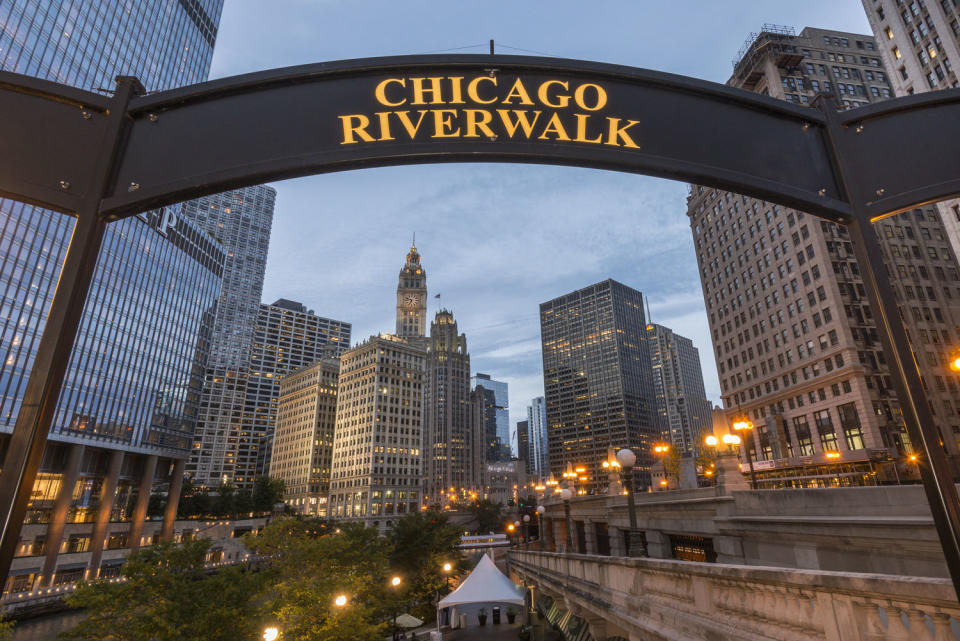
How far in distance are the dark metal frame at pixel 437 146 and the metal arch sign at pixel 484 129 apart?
0.01m

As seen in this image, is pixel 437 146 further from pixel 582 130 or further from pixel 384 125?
pixel 582 130

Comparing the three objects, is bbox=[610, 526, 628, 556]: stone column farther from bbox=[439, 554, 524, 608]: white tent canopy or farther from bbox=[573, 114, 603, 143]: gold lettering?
bbox=[573, 114, 603, 143]: gold lettering

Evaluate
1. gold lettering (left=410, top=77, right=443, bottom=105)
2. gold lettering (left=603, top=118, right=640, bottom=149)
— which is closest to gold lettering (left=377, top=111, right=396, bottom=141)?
gold lettering (left=410, top=77, right=443, bottom=105)

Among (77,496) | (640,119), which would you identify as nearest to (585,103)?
(640,119)

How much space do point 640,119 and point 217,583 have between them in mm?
24110

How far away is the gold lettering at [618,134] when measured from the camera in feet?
12.7

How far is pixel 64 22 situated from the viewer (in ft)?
205

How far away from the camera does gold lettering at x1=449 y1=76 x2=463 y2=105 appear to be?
392cm

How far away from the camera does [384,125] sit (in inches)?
151

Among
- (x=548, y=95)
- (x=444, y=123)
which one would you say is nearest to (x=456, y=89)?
(x=444, y=123)

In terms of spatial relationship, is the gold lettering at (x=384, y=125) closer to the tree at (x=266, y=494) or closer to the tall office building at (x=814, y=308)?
the tall office building at (x=814, y=308)

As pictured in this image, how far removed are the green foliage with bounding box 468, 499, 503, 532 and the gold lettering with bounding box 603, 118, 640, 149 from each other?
126810 millimetres

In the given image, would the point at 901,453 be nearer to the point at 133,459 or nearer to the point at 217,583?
the point at 217,583

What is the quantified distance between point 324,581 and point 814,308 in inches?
2408
